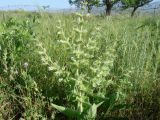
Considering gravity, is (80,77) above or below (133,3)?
above

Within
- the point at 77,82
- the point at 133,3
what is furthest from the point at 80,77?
the point at 133,3

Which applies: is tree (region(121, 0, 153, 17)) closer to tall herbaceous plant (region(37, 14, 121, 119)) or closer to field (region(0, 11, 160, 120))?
field (region(0, 11, 160, 120))

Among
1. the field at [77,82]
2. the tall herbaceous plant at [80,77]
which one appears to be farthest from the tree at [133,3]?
the tall herbaceous plant at [80,77]

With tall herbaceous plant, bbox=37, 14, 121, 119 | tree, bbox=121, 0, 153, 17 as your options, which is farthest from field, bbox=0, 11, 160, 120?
tree, bbox=121, 0, 153, 17

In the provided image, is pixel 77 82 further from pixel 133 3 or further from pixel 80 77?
pixel 133 3

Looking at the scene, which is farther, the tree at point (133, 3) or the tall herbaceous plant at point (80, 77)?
the tree at point (133, 3)

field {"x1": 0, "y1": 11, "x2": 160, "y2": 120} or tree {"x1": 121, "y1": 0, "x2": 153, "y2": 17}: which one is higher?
field {"x1": 0, "y1": 11, "x2": 160, "y2": 120}

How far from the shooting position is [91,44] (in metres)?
3.18

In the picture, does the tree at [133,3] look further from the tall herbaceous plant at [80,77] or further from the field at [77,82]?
the tall herbaceous plant at [80,77]

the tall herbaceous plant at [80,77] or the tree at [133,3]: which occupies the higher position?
the tall herbaceous plant at [80,77]

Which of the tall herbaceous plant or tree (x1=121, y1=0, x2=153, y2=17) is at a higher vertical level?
the tall herbaceous plant

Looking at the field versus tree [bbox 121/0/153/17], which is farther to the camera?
tree [bbox 121/0/153/17]

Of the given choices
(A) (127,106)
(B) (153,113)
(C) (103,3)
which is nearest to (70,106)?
(A) (127,106)

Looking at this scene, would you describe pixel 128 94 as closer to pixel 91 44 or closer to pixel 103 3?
pixel 91 44
